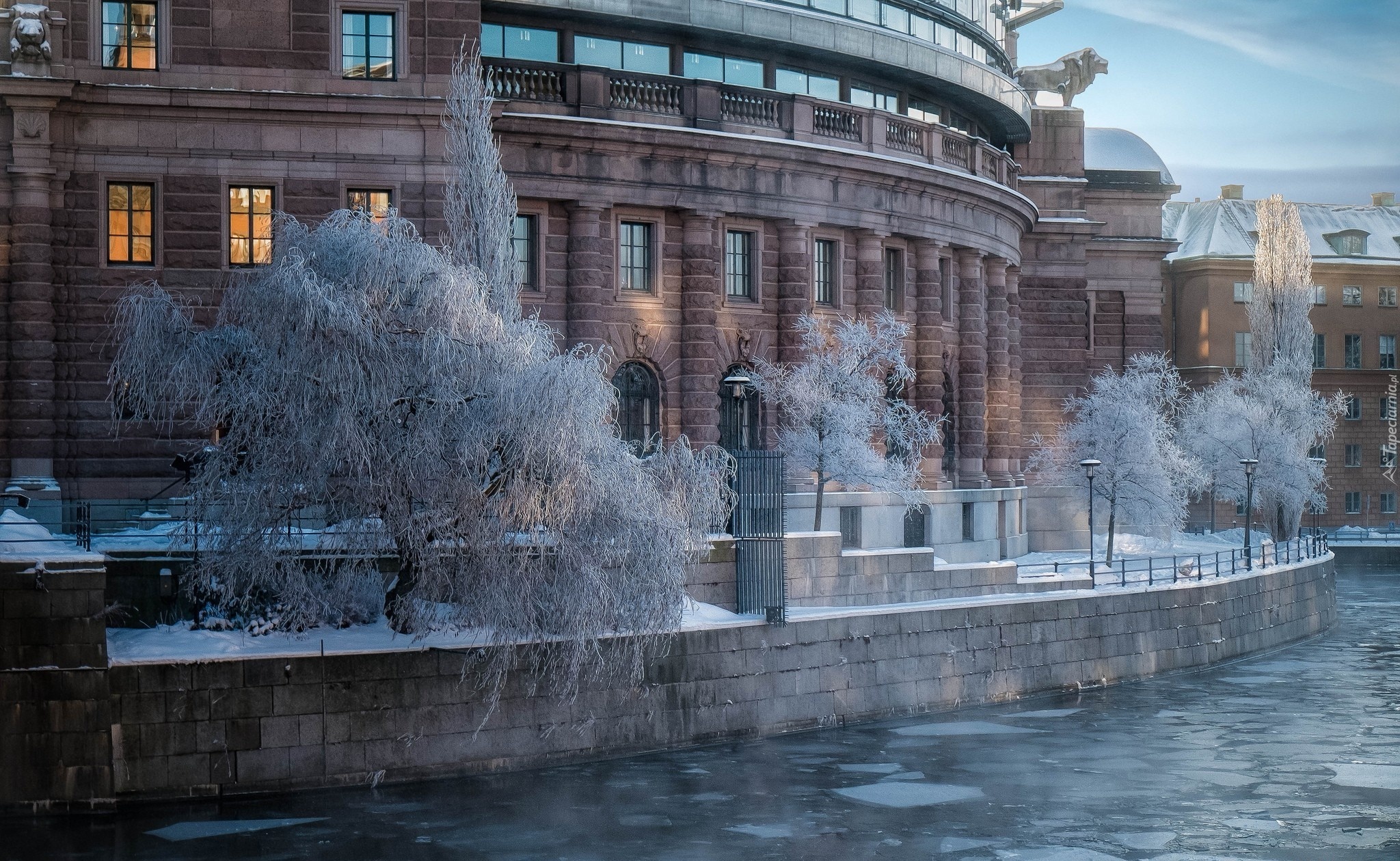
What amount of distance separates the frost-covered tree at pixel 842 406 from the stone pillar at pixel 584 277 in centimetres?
426

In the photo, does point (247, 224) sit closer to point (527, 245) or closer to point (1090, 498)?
point (527, 245)

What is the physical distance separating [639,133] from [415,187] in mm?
6500

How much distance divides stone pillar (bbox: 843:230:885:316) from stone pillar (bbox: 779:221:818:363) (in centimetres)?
238

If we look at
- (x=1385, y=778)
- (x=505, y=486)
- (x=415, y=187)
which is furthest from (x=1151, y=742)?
(x=415, y=187)

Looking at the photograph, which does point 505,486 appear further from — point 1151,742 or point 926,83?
point 926,83

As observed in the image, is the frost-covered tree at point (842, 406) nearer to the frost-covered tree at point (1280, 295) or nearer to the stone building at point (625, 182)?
the stone building at point (625, 182)

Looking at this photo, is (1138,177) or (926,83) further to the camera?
(1138,177)

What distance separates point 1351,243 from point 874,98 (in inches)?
2068

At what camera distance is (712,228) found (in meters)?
42.5

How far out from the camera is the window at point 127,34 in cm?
3441

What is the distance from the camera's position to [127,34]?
34500 millimetres

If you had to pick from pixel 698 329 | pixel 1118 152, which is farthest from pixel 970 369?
pixel 1118 152

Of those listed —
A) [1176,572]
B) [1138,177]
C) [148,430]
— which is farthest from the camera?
[1138,177]

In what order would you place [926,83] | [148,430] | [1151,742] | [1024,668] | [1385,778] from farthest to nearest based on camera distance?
[926,83] → [148,430] → [1024,668] → [1151,742] → [1385,778]
